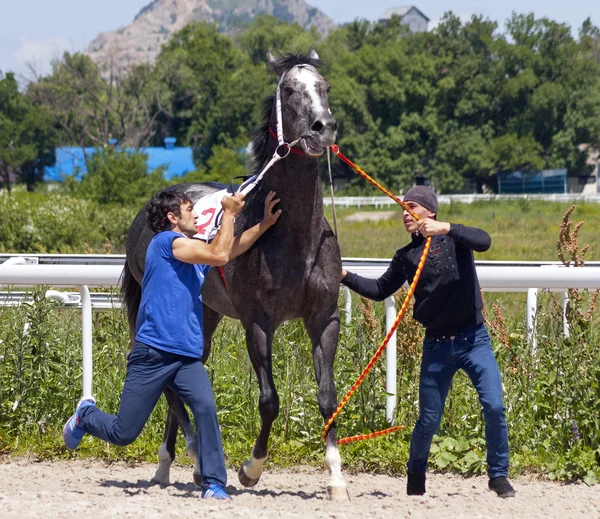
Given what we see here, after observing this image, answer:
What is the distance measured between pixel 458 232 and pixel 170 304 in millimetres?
1462

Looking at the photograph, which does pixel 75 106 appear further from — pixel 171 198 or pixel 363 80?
pixel 171 198

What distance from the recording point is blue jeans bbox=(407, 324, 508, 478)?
4895mm

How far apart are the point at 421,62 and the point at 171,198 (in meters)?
71.4

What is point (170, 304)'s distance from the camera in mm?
4668

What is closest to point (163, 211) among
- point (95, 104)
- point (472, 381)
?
point (472, 381)

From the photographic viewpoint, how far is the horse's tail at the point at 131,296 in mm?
6191

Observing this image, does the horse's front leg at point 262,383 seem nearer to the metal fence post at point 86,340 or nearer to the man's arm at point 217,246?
the man's arm at point 217,246

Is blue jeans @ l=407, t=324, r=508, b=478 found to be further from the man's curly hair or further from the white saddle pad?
the man's curly hair

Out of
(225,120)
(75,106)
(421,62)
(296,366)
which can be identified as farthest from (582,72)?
(296,366)

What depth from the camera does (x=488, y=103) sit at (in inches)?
2918

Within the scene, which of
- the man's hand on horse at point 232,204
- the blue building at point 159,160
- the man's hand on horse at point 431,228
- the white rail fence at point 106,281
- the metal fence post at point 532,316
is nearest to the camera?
the man's hand on horse at point 431,228

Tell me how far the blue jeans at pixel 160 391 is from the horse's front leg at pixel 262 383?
0.35 meters

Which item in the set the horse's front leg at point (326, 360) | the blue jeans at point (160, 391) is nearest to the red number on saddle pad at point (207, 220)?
the horse's front leg at point (326, 360)

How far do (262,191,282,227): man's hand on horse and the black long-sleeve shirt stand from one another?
0.73 m
